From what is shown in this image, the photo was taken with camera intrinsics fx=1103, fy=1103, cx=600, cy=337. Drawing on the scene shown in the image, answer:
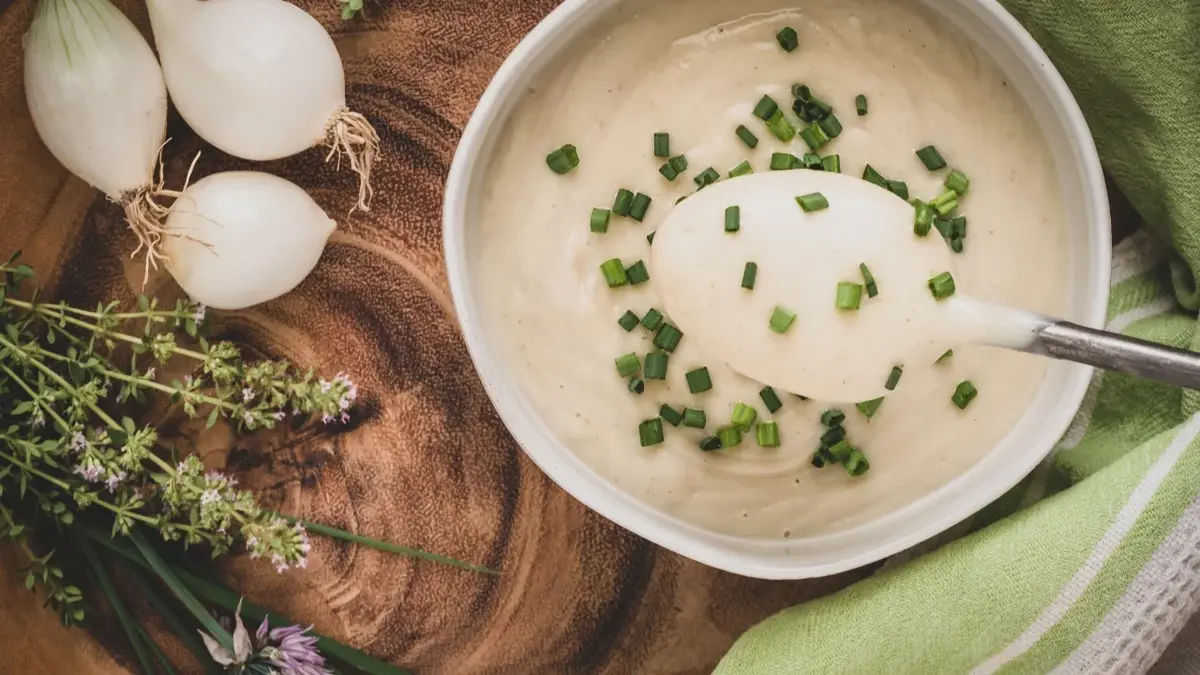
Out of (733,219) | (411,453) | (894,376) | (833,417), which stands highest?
(733,219)

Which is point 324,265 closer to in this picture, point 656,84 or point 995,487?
point 656,84

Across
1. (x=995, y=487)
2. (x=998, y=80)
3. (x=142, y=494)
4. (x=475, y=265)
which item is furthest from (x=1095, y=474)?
(x=142, y=494)

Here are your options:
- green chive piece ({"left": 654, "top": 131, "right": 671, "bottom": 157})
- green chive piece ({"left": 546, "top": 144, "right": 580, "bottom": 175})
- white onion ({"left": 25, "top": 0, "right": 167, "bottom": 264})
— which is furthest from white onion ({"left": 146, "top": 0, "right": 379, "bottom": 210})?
green chive piece ({"left": 654, "top": 131, "right": 671, "bottom": 157})

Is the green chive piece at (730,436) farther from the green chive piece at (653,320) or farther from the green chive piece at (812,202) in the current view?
the green chive piece at (812,202)

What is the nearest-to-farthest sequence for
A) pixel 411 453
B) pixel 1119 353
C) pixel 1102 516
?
pixel 1119 353 → pixel 1102 516 → pixel 411 453

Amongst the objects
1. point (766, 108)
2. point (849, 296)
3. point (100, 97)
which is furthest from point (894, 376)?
point (100, 97)

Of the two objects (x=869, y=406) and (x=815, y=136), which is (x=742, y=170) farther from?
(x=869, y=406)

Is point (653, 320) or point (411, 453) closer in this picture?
point (653, 320)
